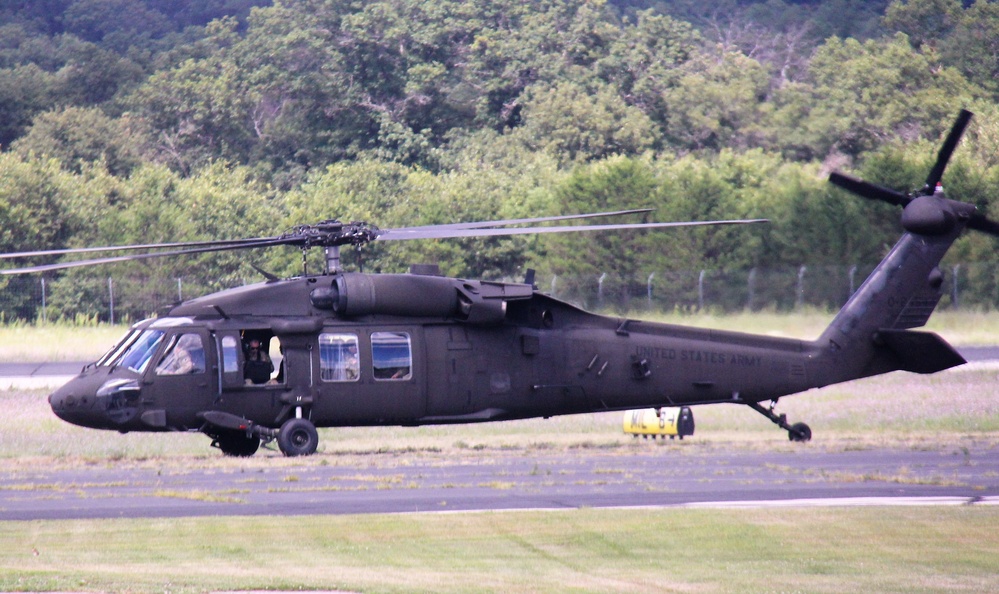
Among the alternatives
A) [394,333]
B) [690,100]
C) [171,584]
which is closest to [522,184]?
[690,100]

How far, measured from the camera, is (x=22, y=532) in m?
12.7

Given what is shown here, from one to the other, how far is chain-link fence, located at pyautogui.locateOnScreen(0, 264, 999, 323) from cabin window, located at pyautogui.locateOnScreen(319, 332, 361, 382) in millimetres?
16295

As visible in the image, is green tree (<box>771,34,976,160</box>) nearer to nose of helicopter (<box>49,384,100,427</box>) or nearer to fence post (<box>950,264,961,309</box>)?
fence post (<box>950,264,961,309</box>)

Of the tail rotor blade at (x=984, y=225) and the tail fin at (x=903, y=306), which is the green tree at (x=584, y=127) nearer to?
the tail fin at (x=903, y=306)

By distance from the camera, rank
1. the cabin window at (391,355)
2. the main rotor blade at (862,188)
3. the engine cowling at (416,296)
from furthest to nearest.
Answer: the main rotor blade at (862,188)
the cabin window at (391,355)
the engine cowling at (416,296)

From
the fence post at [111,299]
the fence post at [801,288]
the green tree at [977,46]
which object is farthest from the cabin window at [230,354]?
the green tree at [977,46]

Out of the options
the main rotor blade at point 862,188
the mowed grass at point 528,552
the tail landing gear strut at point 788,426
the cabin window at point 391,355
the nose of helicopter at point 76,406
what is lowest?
the tail landing gear strut at point 788,426

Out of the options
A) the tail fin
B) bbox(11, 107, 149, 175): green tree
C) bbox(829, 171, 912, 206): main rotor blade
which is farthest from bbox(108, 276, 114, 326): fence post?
bbox(829, 171, 912, 206): main rotor blade

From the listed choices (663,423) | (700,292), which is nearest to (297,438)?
(663,423)

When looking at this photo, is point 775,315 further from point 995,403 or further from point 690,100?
point 690,100

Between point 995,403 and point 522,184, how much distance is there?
2865cm

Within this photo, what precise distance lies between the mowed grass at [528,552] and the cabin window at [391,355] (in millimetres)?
5222

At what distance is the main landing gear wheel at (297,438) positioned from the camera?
59.1 ft

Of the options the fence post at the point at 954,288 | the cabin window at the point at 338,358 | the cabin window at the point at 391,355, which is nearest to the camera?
the cabin window at the point at 338,358
